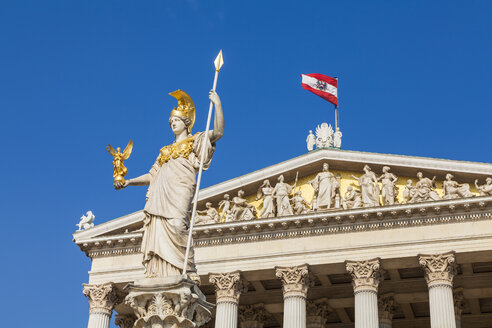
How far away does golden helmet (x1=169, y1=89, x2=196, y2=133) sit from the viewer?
1231 cm

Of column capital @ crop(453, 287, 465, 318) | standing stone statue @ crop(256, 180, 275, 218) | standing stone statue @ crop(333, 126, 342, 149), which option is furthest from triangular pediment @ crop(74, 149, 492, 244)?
column capital @ crop(453, 287, 465, 318)

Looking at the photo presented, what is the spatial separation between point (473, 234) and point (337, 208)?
6.11 meters

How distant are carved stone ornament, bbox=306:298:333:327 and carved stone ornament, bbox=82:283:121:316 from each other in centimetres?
939

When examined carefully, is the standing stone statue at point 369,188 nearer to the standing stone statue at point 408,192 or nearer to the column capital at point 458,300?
the standing stone statue at point 408,192

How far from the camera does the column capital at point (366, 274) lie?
38000 millimetres

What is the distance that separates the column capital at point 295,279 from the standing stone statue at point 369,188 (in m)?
4.01

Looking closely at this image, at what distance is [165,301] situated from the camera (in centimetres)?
1048

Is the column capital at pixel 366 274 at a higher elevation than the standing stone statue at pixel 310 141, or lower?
lower

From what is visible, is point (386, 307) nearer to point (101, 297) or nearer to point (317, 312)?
point (317, 312)

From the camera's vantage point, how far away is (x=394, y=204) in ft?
127

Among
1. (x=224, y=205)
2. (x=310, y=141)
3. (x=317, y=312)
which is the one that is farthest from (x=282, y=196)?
(x=317, y=312)

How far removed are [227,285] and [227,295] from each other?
18.3 inches

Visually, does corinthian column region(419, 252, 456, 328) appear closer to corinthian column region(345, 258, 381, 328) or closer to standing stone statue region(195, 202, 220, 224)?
corinthian column region(345, 258, 381, 328)

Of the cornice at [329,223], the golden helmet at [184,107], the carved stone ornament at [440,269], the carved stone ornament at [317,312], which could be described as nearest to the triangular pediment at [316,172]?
the cornice at [329,223]
